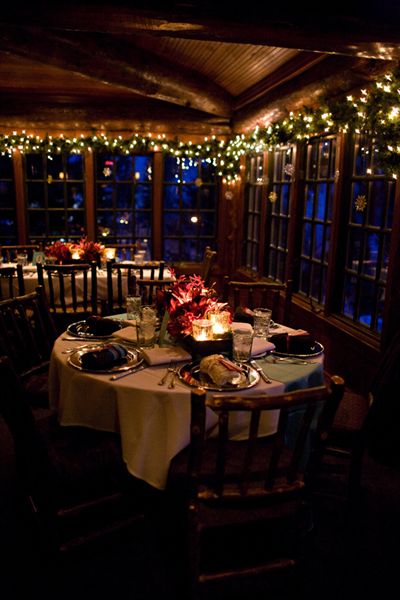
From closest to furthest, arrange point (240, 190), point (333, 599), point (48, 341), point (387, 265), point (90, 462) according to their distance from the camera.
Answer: point (333, 599), point (90, 462), point (48, 341), point (387, 265), point (240, 190)

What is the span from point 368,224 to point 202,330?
1.93m

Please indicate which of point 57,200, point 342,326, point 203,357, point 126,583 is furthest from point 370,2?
point 57,200

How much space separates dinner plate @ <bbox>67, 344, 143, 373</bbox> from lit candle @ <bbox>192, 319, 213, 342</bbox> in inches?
10.9

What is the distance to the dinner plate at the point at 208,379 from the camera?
2.03 m

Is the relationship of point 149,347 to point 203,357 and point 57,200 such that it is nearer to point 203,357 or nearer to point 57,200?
point 203,357

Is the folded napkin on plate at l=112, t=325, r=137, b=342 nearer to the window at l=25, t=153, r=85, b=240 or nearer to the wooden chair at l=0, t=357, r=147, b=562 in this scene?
the wooden chair at l=0, t=357, r=147, b=562

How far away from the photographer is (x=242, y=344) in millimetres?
2277

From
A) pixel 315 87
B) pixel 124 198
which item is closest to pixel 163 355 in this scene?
pixel 315 87

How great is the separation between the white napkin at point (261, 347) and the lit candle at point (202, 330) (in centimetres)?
22

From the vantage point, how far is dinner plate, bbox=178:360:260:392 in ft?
6.66

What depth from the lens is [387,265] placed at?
3.40 m

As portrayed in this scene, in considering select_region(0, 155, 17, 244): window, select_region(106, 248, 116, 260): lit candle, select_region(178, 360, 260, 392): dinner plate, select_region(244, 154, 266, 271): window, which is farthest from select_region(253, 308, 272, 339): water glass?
select_region(0, 155, 17, 244): window

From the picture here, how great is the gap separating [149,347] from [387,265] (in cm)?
185

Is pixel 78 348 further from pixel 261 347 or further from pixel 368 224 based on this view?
pixel 368 224
